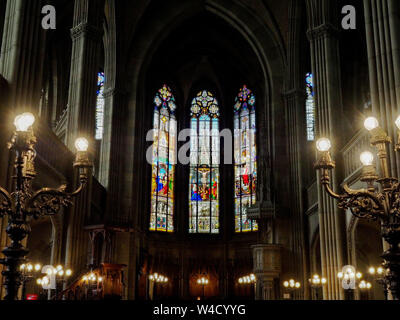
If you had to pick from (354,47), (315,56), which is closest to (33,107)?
(315,56)

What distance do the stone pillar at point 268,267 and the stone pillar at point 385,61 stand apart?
12.5 m

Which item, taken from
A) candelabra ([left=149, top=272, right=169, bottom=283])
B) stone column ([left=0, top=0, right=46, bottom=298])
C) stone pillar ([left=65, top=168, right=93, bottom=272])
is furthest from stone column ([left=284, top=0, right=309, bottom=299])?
stone column ([left=0, top=0, right=46, bottom=298])

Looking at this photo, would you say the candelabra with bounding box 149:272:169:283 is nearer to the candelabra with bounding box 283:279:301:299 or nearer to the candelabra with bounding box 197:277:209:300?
the candelabra with bounding box 197:277:209:300

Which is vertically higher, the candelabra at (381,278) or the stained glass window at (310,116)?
the stained glass window at (310,116)

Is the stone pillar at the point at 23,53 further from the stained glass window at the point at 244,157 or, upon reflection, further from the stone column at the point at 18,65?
the stained glass window at the point at 244,157

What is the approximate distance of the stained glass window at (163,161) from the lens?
100 feet

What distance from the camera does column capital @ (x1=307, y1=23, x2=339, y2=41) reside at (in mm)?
17312

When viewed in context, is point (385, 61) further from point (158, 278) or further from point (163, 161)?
point (163, 161)

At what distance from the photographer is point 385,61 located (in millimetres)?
10594

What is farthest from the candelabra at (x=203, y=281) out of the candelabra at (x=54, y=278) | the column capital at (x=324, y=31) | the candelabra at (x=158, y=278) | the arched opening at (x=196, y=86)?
the column capital at (x=324, y=31)

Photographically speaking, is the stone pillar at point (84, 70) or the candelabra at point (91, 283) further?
the stone pillar at point (84, 70)
